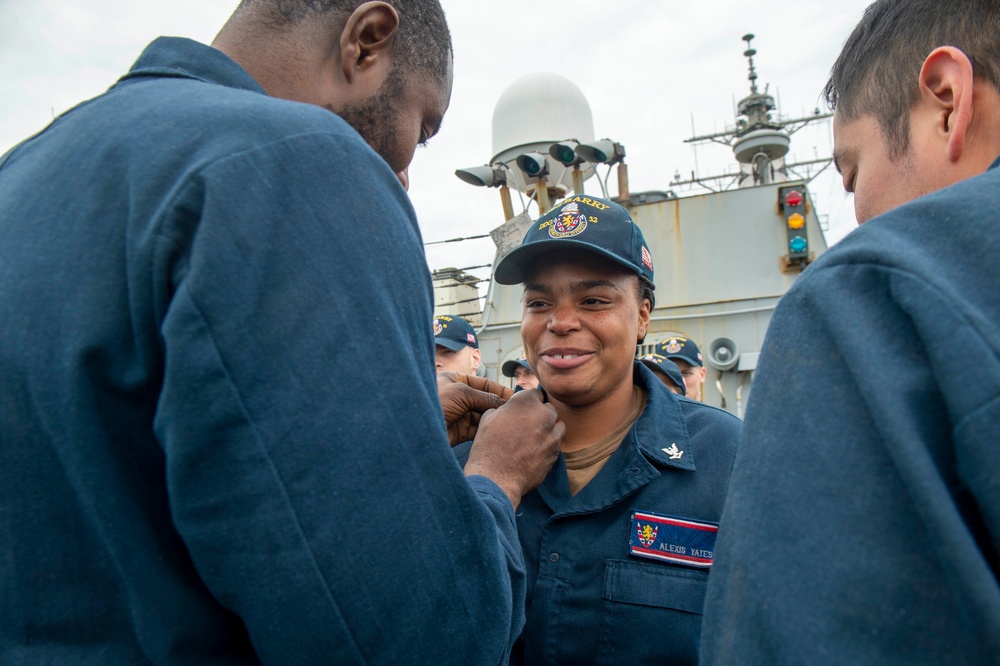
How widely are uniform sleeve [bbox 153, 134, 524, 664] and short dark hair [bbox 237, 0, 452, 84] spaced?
55cm

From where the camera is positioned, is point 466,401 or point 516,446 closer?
point 516,446

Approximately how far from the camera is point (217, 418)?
725 millimetres

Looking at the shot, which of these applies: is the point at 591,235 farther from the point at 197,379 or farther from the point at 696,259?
the point at 696,259

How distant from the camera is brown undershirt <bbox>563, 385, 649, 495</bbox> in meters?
2.02

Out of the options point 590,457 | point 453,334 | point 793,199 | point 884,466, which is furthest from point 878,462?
point 793,199

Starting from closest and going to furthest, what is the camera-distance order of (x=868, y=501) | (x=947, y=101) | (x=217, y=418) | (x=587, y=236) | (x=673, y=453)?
(x=868, y=501), (x=217, y=418), (x=947, y=101), (x=673, y=453), (x=587, y=236)

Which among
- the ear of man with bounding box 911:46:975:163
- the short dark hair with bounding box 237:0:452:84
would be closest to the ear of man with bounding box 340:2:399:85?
the short dark hair with bounding box 237:0:452:84

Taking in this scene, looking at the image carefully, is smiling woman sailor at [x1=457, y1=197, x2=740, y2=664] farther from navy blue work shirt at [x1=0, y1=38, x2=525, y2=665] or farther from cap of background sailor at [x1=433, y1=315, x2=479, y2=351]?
cap of background sailor at [x1=433, y1=315, x2=479, y2=351]

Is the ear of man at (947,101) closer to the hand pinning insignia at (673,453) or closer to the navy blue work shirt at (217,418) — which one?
the navy blue work shirt at (217,418)

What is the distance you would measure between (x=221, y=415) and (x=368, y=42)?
2.81ft

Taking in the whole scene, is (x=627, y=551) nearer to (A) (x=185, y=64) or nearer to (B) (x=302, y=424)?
(B) (x=302, y=424)

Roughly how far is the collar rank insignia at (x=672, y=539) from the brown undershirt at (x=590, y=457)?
25 cm

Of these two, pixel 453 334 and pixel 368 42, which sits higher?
pixel 368 42

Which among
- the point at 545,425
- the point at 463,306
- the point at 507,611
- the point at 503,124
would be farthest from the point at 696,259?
the point at 463,306
